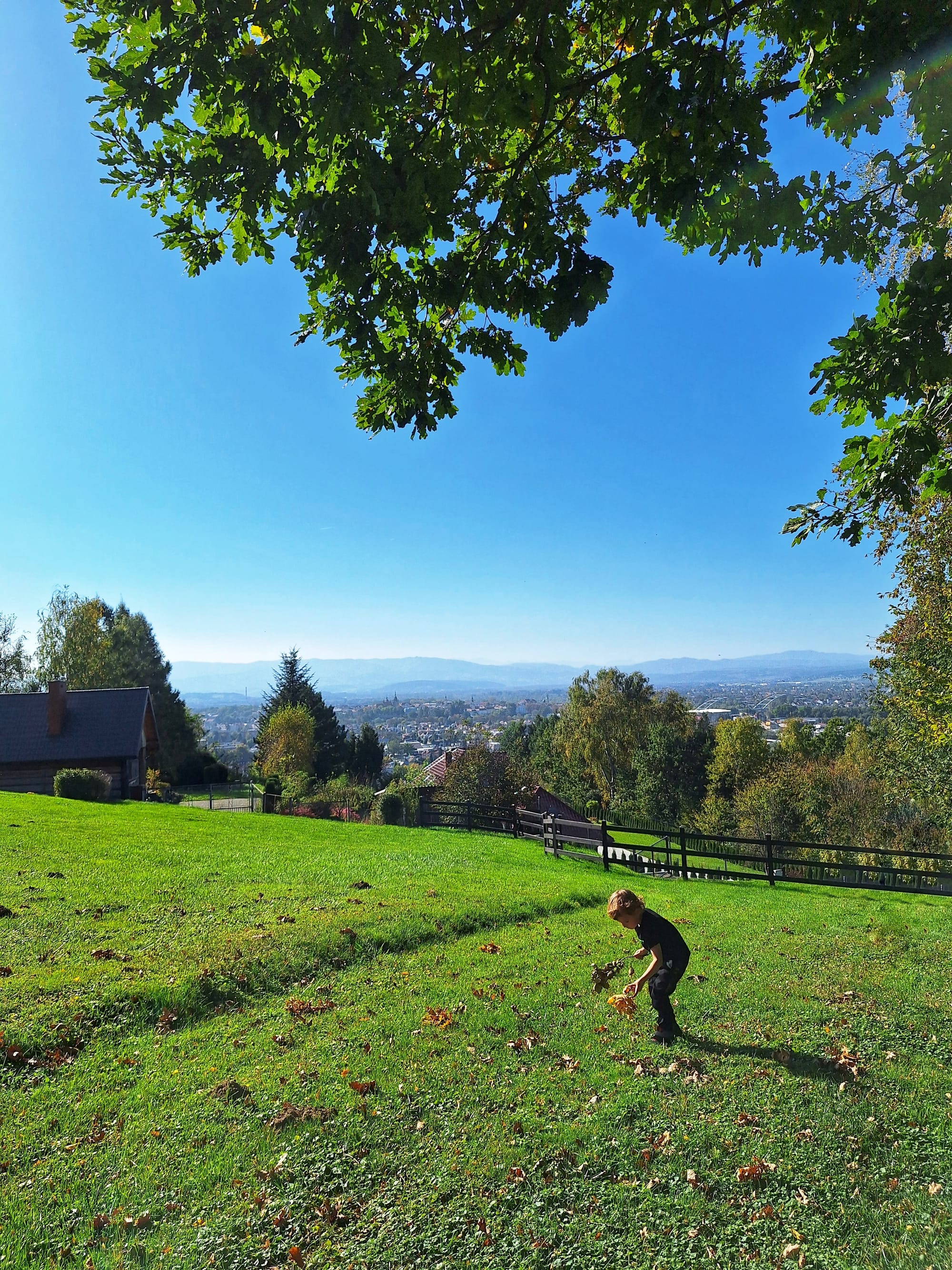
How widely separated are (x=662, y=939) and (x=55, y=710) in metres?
37.6

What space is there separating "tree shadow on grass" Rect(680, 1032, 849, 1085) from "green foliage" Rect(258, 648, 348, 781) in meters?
53.3

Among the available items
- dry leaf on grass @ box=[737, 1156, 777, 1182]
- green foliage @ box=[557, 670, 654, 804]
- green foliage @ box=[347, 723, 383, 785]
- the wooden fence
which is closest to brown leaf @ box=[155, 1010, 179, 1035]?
dry leaf on grass @ box=[737, 1156, 777, 1182]

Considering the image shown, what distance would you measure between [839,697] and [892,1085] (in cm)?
16482

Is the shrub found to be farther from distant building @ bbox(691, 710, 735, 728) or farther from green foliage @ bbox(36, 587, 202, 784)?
distant building @ bbox(691, 710, 735, 728)

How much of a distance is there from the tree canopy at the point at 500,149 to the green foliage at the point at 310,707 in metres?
54.7

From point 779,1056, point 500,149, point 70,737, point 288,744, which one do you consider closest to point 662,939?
point 779,1056

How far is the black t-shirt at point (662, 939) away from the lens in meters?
6.26

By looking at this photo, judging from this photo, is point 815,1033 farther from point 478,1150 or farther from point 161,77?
point 161,77

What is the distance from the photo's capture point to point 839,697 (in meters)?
151

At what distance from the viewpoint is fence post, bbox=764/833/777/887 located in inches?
682

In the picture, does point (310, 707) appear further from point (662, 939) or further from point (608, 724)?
point (662, 939)

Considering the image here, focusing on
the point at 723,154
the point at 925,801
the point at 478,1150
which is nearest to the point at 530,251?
the point at 723,154

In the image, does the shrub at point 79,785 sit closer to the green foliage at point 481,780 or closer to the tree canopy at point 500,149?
the green foliage at point 481,780

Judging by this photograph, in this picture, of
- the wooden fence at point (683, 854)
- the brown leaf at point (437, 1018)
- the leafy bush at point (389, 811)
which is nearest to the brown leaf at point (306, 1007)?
the brown leaf at point (437, 1018)
